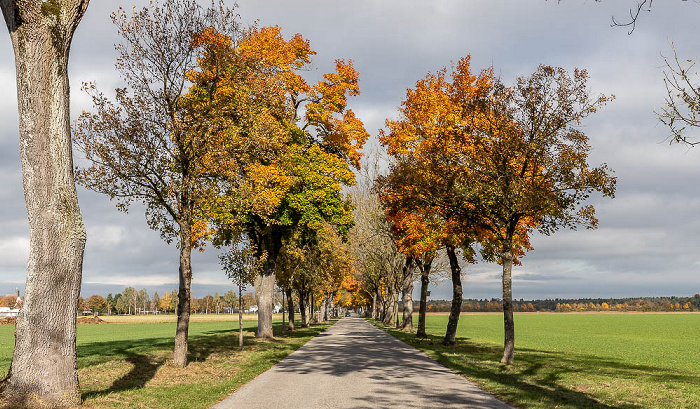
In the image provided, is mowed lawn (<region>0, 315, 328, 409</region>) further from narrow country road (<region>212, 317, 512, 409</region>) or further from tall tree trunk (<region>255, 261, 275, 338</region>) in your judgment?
tall tree trunk (<region>255, 261, 275, 338</region>)

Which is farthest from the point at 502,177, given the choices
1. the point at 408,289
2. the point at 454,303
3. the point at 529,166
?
the point at 408,289

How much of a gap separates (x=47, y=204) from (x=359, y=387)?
25.7 ft

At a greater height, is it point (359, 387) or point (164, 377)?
point (359, 387)

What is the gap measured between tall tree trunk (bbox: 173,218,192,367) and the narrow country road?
9.69 ft

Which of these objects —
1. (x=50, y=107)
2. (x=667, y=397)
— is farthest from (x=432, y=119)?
(x=50, y=107)

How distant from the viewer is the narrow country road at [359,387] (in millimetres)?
10422

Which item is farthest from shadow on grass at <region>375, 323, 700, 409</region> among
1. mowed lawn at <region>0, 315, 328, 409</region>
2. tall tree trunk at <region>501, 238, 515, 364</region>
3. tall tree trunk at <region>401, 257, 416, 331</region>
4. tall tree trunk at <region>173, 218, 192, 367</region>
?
tall tree trunk at <region>401, 257, 416, 331</region>

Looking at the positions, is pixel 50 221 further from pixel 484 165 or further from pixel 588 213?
pixel 588 213

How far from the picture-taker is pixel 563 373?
16.5 m

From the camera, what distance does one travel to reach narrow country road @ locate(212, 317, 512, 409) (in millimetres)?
10422

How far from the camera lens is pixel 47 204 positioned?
9.46 meters

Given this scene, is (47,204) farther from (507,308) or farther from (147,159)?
(507,308)

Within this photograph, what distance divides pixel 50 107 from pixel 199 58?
7.95m

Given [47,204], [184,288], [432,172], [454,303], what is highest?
[432,172]
